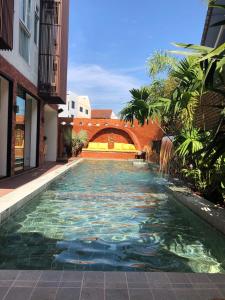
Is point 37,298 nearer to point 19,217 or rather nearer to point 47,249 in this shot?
point 47,249

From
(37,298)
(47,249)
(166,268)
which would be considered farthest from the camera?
(47,249)

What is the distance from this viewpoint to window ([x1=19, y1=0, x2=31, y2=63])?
12781 millimetres

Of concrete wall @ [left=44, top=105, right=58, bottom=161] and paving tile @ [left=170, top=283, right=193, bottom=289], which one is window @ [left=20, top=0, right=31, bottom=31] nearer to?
concrete wall @ [left=44, top=105, right=58, bottom=161]

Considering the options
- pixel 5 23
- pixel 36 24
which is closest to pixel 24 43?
pixel 36 24

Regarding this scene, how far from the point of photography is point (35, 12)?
14805 millimetres

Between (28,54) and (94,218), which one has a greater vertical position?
(28,54)

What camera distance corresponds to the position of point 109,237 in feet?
19.5

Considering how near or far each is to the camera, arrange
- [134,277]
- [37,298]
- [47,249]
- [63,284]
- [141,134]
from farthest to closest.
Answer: [141,134]
[47,249]
[134,277]
[63,284]
[37,298]

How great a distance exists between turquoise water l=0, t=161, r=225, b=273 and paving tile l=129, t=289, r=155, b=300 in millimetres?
1003

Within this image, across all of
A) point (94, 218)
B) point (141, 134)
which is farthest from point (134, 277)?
point (141, 134)

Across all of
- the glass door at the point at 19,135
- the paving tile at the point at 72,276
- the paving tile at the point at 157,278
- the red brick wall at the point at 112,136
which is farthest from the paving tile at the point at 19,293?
the red brick wall at the point at 112,136

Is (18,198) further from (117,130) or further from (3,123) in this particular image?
(117,130)

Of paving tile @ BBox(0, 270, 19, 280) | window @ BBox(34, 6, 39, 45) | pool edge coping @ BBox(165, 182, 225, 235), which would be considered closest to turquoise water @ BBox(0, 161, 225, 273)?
pool edge coping @ BBox(165, 182, 225, 235)

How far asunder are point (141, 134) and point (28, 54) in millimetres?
18647
